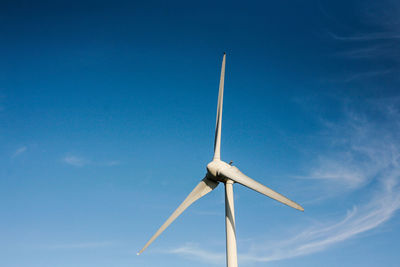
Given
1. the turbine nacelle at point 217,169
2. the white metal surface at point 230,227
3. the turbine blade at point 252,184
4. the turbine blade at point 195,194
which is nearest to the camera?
the turbine blade at point 252,184

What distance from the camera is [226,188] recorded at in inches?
1414

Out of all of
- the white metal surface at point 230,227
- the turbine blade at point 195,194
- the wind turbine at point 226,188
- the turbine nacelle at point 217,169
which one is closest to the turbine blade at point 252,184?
the wind turbine at point 226,188

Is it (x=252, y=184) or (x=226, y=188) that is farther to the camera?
(x=226, y=188)

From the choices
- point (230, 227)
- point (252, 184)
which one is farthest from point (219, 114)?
point (230, 227)

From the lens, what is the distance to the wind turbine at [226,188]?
33125mm

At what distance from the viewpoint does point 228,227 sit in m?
34.6

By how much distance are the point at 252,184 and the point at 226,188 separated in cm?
279

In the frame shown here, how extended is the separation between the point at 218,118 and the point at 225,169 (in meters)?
6.09

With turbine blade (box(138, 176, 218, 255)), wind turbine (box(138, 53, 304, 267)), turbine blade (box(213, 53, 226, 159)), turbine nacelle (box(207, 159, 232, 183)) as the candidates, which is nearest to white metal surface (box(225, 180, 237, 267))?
wind turbine (box(138, 53, 304, 267))

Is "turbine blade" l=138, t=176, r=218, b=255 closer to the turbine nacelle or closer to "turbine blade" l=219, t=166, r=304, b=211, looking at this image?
the turbine nacelle

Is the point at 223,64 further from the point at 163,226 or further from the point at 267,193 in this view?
the point at 163,226

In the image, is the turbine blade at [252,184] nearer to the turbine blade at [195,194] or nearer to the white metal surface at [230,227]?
the white metal surface at [230,227]

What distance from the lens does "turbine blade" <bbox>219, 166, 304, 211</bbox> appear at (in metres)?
31.4

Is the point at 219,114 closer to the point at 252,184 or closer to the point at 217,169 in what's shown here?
the point at 217,169
